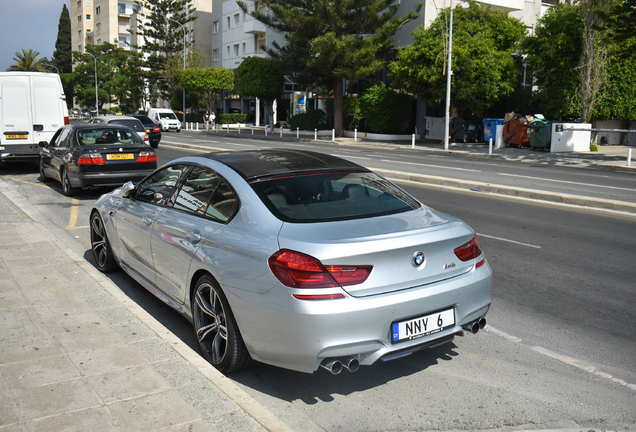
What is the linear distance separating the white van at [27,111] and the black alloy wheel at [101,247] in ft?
35.8

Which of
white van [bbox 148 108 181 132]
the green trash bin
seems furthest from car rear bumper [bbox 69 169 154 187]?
white van [bbox 148 108 181 132]

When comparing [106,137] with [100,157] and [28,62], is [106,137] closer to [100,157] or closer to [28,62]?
[100,157]

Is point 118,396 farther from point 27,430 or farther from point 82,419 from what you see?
point 27,430

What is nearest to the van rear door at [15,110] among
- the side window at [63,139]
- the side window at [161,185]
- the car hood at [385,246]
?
the side window at [63,139]

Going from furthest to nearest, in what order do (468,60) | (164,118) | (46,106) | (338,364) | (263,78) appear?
(164,118)
(263,78)
(468,60)
(46,106)
(338,364)

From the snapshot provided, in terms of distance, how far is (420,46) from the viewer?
108 feet

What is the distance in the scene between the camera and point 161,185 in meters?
5.31

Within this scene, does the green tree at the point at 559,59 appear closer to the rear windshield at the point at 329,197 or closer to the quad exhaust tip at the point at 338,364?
the rear windshield at the point at 329,197

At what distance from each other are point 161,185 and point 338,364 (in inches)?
106

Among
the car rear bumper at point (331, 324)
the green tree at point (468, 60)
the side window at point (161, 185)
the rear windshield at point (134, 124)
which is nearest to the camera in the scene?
the car rear bumper at point (331, 324)

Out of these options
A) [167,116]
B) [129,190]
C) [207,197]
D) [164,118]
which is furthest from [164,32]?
[207,197]

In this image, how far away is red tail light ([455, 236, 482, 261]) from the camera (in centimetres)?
394

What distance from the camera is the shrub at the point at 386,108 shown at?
128 feet

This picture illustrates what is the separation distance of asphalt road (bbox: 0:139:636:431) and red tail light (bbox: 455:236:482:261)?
846 mm
